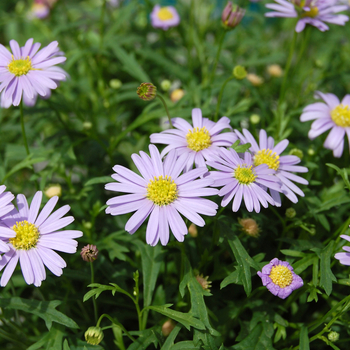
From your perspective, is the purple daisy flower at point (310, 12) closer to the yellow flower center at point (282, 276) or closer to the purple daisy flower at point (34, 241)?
the yellow flower center at point (282, 276)

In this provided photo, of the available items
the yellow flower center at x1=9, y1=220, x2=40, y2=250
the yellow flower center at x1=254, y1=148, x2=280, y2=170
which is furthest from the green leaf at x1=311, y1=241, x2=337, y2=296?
the yellow flower center at x1=9, y1=220, x2=40, y2=250

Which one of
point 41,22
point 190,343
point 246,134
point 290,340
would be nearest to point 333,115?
point 246,134

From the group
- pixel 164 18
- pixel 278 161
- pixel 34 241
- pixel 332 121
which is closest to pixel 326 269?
pixel 278 161

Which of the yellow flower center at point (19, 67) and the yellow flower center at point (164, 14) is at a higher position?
the yellow flower center at point (164, 14)

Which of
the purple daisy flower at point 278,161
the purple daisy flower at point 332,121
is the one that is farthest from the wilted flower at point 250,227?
the purple daisy flower at point 332,121

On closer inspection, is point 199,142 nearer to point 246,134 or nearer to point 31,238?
point 246,134

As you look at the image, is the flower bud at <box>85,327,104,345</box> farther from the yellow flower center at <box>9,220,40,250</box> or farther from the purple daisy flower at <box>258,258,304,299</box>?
the purple daisy flower at <box>258,258,304,299</box>
